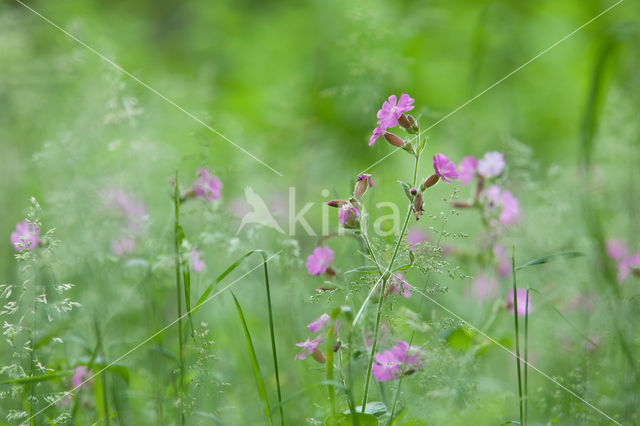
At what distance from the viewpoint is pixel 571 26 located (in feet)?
12.1

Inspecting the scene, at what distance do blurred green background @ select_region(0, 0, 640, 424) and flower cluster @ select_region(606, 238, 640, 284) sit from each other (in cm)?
5

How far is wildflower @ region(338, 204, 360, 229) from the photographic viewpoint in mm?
979

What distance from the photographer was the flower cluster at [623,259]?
1333mm

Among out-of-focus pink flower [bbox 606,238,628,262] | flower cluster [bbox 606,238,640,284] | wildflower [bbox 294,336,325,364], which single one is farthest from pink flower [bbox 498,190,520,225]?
wildflower [bbox 294,336,325,364]

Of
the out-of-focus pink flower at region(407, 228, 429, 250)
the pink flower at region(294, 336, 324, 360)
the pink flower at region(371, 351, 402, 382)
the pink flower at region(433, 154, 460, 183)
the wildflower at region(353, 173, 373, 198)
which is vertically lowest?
the pink flower at region(371, 351, 402, 382)

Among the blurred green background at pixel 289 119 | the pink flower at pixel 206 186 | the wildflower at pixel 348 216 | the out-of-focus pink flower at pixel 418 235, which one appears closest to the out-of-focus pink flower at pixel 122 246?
the blurred green background at pixel 289 119

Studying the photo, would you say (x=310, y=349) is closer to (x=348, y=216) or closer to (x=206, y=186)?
(x=348, y=216)

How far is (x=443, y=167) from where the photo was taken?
101cm

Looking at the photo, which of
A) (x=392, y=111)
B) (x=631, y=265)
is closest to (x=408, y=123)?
(x=392, y=111)

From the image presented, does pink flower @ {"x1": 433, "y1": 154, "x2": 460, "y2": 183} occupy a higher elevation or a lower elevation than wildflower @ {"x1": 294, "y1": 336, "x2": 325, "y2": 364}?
higher

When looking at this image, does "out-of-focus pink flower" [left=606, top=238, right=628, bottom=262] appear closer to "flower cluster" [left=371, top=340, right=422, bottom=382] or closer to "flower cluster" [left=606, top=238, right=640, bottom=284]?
"flower cluster" [left=606, top=238, right=640, bottom=284]

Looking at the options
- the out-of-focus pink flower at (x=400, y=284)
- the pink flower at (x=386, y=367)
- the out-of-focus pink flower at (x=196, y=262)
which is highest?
the out-of-focus pink flower at (x=196, y=262)

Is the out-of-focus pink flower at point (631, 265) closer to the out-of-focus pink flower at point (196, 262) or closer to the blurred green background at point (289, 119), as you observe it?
the blurred green background at point (289, 119)

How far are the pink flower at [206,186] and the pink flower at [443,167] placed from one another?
0.53 m
